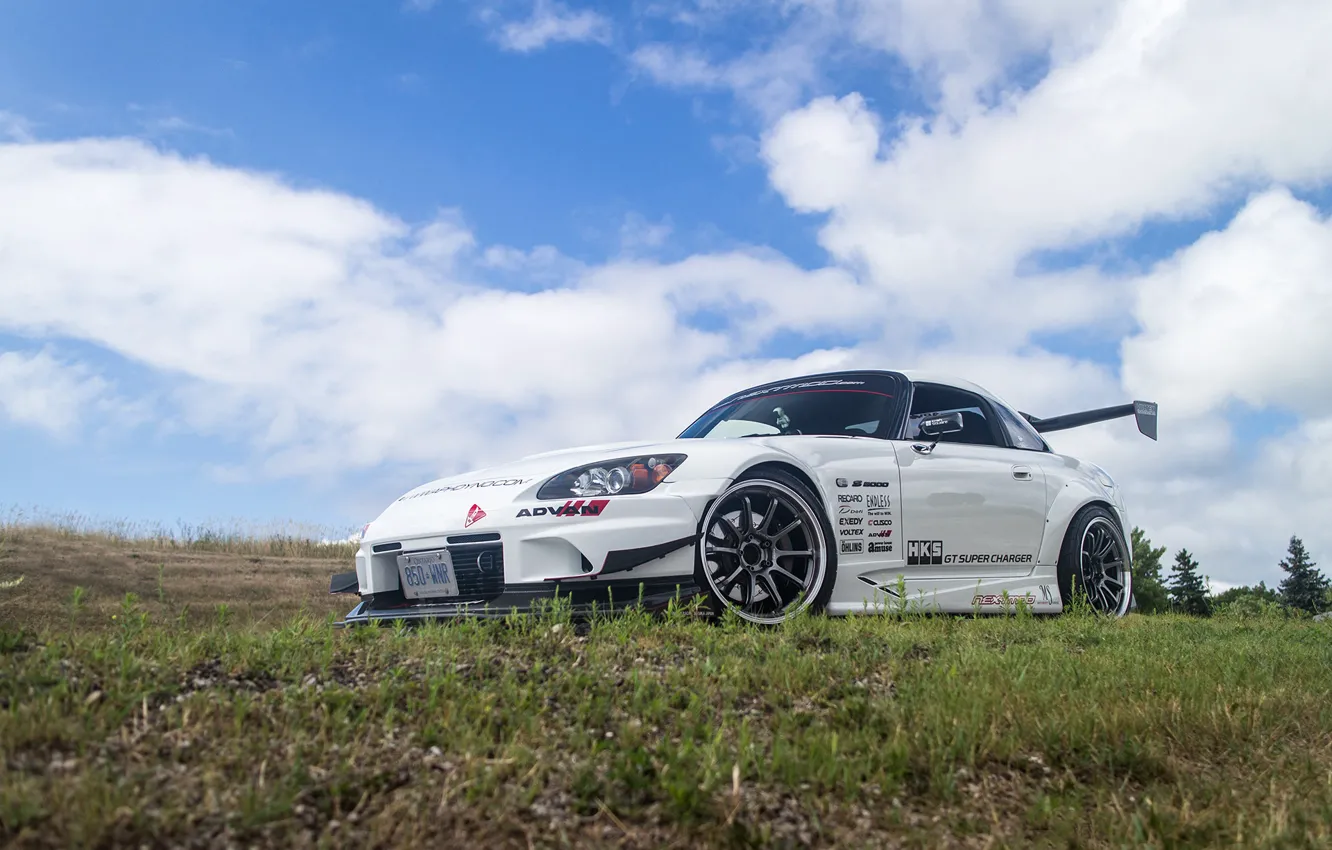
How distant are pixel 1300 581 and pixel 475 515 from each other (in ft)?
118

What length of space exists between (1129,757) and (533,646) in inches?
97.5

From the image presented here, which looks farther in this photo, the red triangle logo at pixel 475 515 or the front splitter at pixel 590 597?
the red triangle logo at pixel 475 515

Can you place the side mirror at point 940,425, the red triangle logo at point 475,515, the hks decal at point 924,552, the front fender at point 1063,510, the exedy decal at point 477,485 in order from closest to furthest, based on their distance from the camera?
the red triangle logo at point 475,515
the exedy decal at point 477,485
the hks decal at point 924,552
the side mirror at point 940,425
the front fender at point 1063,510

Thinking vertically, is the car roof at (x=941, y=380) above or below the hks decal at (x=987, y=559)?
above

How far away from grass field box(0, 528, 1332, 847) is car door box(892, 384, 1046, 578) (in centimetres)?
137

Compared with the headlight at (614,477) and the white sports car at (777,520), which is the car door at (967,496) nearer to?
the white sports car at (777,520)

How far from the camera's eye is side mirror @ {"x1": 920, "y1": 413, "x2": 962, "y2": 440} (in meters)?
6.94

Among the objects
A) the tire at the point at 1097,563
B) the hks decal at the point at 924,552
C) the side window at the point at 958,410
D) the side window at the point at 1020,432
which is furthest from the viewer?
the side window at the point at 1020,432

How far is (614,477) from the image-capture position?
565cm

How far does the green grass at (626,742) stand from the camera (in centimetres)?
288

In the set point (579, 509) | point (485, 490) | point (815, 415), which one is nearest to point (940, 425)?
point (815, 415)

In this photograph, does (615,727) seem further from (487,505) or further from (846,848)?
(487,505)

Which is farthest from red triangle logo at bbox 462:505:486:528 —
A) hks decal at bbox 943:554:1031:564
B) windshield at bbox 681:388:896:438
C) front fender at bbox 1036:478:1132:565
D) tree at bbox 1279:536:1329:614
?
tree at bbox 1279:536:1329:614

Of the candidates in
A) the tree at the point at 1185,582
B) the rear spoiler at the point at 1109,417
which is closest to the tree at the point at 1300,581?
the tree at the point at 1185,582
